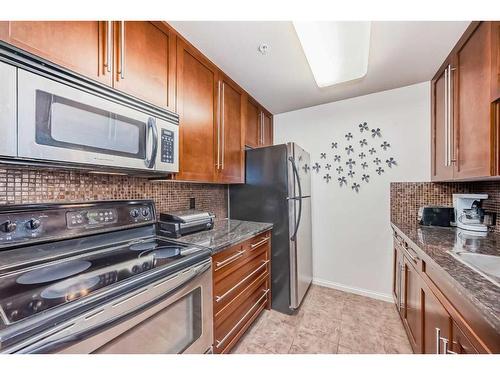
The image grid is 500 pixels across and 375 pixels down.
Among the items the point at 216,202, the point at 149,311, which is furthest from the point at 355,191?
the point at 149,311

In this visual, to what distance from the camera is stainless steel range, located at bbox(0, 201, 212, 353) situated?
59 centimetres

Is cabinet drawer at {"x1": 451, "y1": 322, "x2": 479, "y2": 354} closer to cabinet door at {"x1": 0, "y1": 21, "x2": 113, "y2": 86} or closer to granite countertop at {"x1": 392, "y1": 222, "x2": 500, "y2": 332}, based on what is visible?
granite countertop at {"x1": 392, "y1": 222, "x2": 500, "y2": 332}

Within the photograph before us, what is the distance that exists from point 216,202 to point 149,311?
1.45m

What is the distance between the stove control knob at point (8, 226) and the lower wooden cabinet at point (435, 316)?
179 cm

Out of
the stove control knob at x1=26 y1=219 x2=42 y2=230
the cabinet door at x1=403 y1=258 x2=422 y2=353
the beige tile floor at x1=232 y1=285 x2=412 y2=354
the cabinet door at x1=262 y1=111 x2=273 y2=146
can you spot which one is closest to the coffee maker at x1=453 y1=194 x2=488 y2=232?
the cabinet door at x1=403 y1=258 x2=422 y2=353

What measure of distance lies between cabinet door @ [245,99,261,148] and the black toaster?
1783 mm

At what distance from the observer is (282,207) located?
1928 millimetres

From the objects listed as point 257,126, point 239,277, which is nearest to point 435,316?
point 239,277

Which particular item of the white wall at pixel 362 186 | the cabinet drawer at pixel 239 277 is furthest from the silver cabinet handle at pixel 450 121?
the cabinet drawer at pixel 239 277

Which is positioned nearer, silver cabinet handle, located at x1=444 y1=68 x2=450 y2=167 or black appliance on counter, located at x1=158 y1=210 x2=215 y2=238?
black appliance on counter, located at x1=158 y1=210 x2=215 y2=238

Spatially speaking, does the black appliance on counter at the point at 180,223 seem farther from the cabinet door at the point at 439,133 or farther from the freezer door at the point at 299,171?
the cabinet door at the point at 439,133

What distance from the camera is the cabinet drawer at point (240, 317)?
132 cm

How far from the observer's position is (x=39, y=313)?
0.57 meters

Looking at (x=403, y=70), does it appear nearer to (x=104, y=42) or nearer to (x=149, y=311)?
(x=104, y=42)
